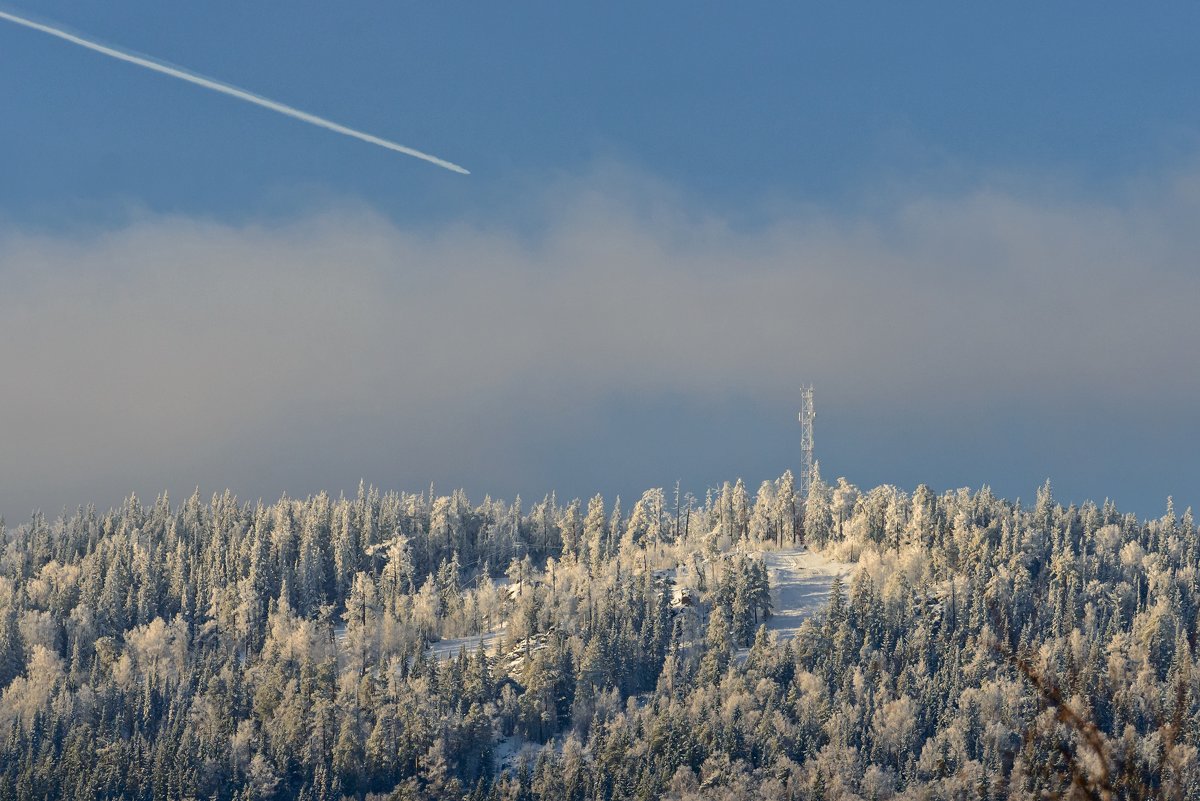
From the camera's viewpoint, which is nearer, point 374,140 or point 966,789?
point 966,789

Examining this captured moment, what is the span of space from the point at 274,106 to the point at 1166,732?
3866 inches

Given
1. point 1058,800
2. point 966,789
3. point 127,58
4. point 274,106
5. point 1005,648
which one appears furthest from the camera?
point 274,106

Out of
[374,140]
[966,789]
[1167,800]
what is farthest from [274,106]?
[1167,800]

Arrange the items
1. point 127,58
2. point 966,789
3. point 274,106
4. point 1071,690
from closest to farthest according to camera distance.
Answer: point 1071,690, point 966,789, point 127,58, point 274,106

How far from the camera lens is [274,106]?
11075 cm

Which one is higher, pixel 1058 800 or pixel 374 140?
pixel 374 140

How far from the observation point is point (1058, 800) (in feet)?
70.7

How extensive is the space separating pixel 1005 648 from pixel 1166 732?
7.87ft

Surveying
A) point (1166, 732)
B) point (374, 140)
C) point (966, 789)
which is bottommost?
point (966, 789)

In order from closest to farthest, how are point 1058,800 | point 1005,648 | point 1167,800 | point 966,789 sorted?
point 1005,648 < point 1058,800 < point 1167,800 < point 966,789

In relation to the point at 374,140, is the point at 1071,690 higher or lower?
lower

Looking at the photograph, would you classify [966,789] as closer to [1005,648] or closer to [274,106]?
[1005,648]

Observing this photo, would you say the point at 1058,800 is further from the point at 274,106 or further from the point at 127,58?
the point at 274,106

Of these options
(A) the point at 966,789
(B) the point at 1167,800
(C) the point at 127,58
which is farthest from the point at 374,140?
(B) the point at 1167,800
